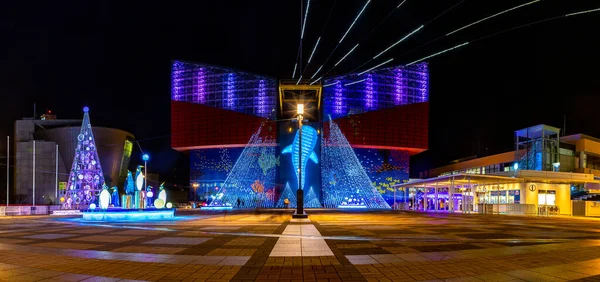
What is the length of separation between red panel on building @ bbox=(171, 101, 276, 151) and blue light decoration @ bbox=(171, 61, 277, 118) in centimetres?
125

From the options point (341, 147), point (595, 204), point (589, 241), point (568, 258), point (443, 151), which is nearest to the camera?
point (568, 258)

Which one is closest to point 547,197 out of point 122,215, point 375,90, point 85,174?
point 375,90

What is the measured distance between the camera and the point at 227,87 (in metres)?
70.2

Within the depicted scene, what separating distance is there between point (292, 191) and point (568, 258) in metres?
52.1

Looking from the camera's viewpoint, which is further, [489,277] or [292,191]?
[292,191]

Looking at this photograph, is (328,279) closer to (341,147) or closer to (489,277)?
(489,277)

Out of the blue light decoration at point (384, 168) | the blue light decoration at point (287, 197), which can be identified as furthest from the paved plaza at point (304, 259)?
the blue light decoration at point (384, 168)

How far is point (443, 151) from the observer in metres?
96.8

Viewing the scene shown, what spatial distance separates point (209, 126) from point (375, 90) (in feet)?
101

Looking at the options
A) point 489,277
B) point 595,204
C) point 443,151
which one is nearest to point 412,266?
point 489,277

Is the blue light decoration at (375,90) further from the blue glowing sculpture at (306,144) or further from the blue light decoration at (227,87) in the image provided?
the blue glowing sculpture at (306,144)

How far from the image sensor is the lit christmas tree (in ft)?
131

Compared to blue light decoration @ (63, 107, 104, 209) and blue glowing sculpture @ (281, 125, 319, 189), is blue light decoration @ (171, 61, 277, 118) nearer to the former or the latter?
blue glowing sculpture @ (281, 125, 319, 189)

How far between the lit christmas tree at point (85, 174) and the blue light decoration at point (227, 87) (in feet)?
101
